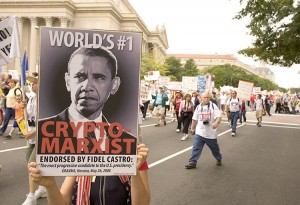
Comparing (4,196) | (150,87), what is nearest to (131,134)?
(4,196)

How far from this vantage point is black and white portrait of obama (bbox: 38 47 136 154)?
1.92 m

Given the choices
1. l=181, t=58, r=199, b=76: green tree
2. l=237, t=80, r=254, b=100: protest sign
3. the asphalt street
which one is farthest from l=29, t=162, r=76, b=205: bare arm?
l=181, t=58, r=199, b=76: green tree

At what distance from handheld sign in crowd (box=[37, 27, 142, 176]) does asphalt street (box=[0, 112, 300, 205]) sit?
3.50 meters

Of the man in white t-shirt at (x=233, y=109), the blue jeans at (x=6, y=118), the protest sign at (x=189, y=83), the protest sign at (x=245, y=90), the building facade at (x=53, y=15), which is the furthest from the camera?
the building facade at (x=53, y=15)

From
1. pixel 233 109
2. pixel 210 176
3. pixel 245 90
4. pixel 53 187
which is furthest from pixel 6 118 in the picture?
pixel 245 90

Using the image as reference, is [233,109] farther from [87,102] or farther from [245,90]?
[87,102]

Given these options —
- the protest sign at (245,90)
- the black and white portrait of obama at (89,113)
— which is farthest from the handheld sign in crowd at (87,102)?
the protest sign at (245,90)

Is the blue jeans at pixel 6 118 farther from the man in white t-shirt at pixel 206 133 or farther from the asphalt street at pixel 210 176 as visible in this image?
the man in white t-shirt at pixel 206 133

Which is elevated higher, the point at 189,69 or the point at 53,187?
the point at 189,69

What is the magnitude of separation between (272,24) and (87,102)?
59.6ft

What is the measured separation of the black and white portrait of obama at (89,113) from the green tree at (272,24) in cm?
1306

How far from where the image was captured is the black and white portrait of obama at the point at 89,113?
192cm

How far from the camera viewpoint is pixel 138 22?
7575cm

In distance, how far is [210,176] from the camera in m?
7.32
